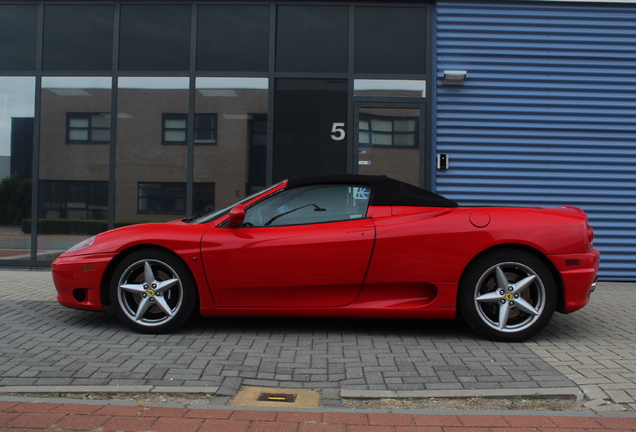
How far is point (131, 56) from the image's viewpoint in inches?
316

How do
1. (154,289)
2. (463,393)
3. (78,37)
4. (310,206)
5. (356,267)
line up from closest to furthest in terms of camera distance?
1. (463,393)
2. (356,267)
3. (154,289)
4. (310,206)
5. (78,37)

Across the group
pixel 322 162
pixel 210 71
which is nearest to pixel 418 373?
pixel 322 162

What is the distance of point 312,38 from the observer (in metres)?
7.97

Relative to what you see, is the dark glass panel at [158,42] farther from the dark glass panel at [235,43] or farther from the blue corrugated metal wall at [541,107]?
the blue corrugated metal wall at [541,107]

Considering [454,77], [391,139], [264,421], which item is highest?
[454,77]

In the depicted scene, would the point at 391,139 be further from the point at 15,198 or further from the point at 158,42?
the point at 15,198

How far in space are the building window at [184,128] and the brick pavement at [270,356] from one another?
375 cm

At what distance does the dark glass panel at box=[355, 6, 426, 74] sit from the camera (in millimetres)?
7930

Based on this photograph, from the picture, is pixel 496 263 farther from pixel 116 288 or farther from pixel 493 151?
pixel 493 151

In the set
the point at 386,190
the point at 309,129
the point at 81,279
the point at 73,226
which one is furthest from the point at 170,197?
the point at 386,190

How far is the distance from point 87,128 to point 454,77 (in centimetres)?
579

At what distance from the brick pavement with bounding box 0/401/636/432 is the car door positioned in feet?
4.73

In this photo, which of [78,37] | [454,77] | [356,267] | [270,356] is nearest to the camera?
[270,356]

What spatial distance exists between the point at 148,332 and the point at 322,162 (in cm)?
434
